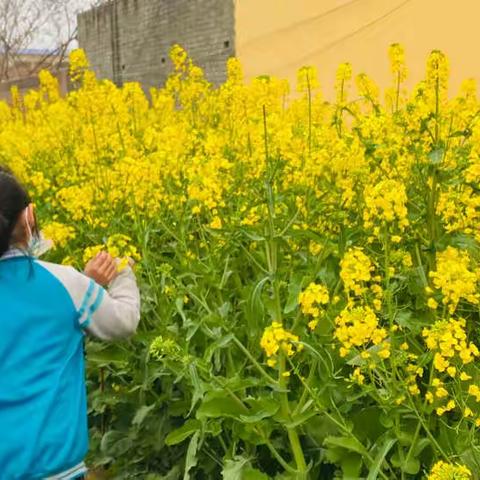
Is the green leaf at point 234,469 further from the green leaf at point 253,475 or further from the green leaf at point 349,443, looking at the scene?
the green leaf at point 349,443

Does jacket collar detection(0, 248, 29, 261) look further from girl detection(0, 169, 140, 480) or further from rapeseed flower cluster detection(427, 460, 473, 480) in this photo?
rapeseed flower cluster detection(427, 460, 473, 480)

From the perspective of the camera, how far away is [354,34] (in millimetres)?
6844

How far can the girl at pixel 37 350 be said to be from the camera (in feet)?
6.23

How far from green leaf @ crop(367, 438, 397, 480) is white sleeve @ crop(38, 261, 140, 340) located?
2.52ft

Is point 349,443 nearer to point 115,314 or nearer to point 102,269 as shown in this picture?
point 115,314

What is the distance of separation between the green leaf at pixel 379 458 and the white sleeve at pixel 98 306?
0.77 metres

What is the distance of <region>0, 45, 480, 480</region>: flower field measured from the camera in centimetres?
179

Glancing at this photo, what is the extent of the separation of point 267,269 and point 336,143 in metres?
0.50

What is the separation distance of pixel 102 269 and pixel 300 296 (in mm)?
688

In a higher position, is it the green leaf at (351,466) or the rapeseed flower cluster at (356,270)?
the rapeseed flower cluster at (356,270)

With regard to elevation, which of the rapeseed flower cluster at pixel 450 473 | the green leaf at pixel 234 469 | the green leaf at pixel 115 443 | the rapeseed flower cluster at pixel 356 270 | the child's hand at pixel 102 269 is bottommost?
the green leaf at pixel 115 443

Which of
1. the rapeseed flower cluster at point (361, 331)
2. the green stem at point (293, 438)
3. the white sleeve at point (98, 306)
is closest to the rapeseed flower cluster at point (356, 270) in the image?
the rapeseed flower cluster at point (361, 331)

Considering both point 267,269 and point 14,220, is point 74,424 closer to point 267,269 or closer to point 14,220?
point 14,220

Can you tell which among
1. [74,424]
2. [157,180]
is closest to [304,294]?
[74,424]
